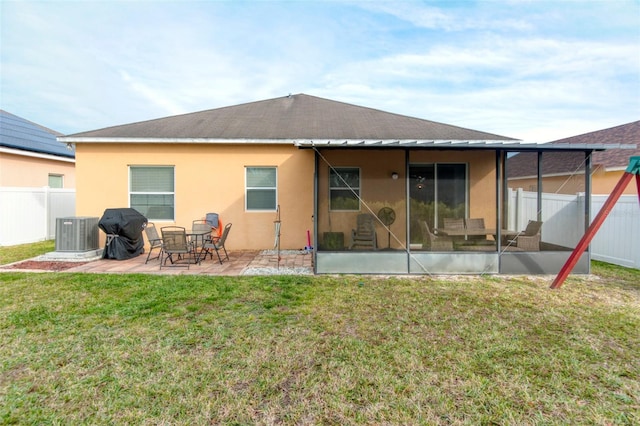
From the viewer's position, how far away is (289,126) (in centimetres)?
1018

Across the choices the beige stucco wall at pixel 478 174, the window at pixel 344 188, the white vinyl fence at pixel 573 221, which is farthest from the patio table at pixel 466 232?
the window at pixel 344 188

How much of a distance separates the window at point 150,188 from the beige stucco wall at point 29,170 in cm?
568

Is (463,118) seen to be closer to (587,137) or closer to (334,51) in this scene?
(587,137)

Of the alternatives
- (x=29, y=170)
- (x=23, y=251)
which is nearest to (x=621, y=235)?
(x=23, y=251)

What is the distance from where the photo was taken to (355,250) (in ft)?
22.0

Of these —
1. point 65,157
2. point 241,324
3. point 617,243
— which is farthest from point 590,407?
point 65,157

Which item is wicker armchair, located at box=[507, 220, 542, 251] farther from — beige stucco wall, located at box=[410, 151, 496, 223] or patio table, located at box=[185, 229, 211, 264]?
patio table, located at box=[185, 229, 211, 264]

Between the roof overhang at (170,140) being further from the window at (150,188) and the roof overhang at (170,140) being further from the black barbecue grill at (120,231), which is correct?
the black barbecue grill at (120,231)

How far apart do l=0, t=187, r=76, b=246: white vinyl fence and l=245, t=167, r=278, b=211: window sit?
7440 mm

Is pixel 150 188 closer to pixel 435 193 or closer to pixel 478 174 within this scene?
pixel 435 193

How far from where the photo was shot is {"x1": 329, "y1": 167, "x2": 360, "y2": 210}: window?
6.54 metres

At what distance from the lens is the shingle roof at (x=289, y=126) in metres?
9.26

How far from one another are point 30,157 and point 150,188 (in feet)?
21.7

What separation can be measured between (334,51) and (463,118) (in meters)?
10.2
